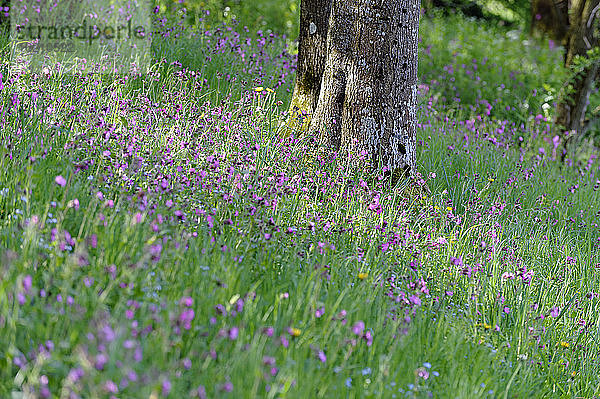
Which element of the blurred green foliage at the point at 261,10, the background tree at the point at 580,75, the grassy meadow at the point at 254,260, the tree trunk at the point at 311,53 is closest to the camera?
the grassy meadow at the point at 254,260

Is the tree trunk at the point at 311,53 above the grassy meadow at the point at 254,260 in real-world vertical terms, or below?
above

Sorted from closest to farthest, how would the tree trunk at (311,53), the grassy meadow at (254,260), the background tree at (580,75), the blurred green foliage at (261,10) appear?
the grassy meadow at (254,260) < the tree trunk at (311,53) < the background tree at (580,75) < the blurred green foliage at (261,10)

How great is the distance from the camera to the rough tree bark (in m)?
4.92

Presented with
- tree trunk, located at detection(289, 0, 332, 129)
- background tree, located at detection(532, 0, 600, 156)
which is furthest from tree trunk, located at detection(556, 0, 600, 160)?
tree trunk, located at detection(289, 0, 332, 129)

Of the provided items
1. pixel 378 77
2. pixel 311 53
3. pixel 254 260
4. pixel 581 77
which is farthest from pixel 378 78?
pixel 581 77

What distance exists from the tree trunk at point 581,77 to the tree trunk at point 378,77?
13.9ft

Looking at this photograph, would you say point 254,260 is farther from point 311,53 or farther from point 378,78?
point 311,53

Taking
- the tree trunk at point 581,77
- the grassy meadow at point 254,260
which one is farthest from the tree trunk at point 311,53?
the tree trunk at point 581,77

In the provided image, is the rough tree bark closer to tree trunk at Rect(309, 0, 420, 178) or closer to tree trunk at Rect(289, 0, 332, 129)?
tree trunk at Rect(309, 0, 420, 178)

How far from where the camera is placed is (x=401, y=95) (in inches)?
197

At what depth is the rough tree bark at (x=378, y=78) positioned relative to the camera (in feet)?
16.1

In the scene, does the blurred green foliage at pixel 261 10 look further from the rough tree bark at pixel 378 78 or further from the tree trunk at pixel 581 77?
the rough tree bark at pixel 378 78

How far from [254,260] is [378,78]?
7.51ft

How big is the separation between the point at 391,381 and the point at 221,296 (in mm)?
759
